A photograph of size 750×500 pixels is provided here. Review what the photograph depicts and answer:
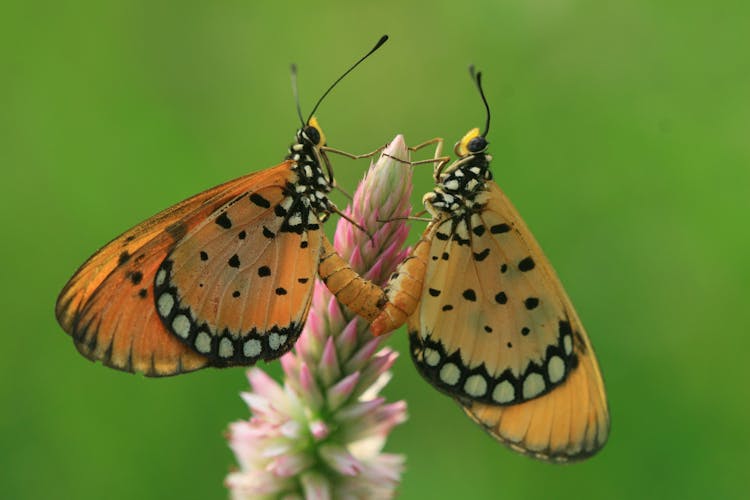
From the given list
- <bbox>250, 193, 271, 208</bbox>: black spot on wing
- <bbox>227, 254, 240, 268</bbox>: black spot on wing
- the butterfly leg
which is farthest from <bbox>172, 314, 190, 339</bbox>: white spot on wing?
the butterfly leg

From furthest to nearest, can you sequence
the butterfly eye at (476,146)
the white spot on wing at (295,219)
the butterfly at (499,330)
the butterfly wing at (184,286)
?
the butterfly eye at (476,146) → the white spot on wing at (295,219) → the butterfly at (499,330) → the butterfly wing at (184,286)

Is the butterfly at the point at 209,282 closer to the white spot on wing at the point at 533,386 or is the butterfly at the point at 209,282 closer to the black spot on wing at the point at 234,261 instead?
the black spot on wing at the point at 234,261

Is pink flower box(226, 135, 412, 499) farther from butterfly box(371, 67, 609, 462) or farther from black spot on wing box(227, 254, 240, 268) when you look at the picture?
black spot on wing box(227, 254, 240, 268)

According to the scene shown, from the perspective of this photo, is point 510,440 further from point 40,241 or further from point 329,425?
point 40,241

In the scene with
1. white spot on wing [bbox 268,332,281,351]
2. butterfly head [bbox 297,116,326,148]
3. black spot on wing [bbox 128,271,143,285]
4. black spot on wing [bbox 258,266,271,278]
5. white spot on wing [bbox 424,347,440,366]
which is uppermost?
butterfly head [bbox 297,116,326,148]

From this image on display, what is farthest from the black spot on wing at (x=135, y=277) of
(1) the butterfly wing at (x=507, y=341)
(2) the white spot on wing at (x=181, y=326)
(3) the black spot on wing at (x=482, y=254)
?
(3) the black spot on wing at (x=482, y=254)

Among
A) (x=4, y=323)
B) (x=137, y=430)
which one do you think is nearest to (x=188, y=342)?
(x=137, y=430)
